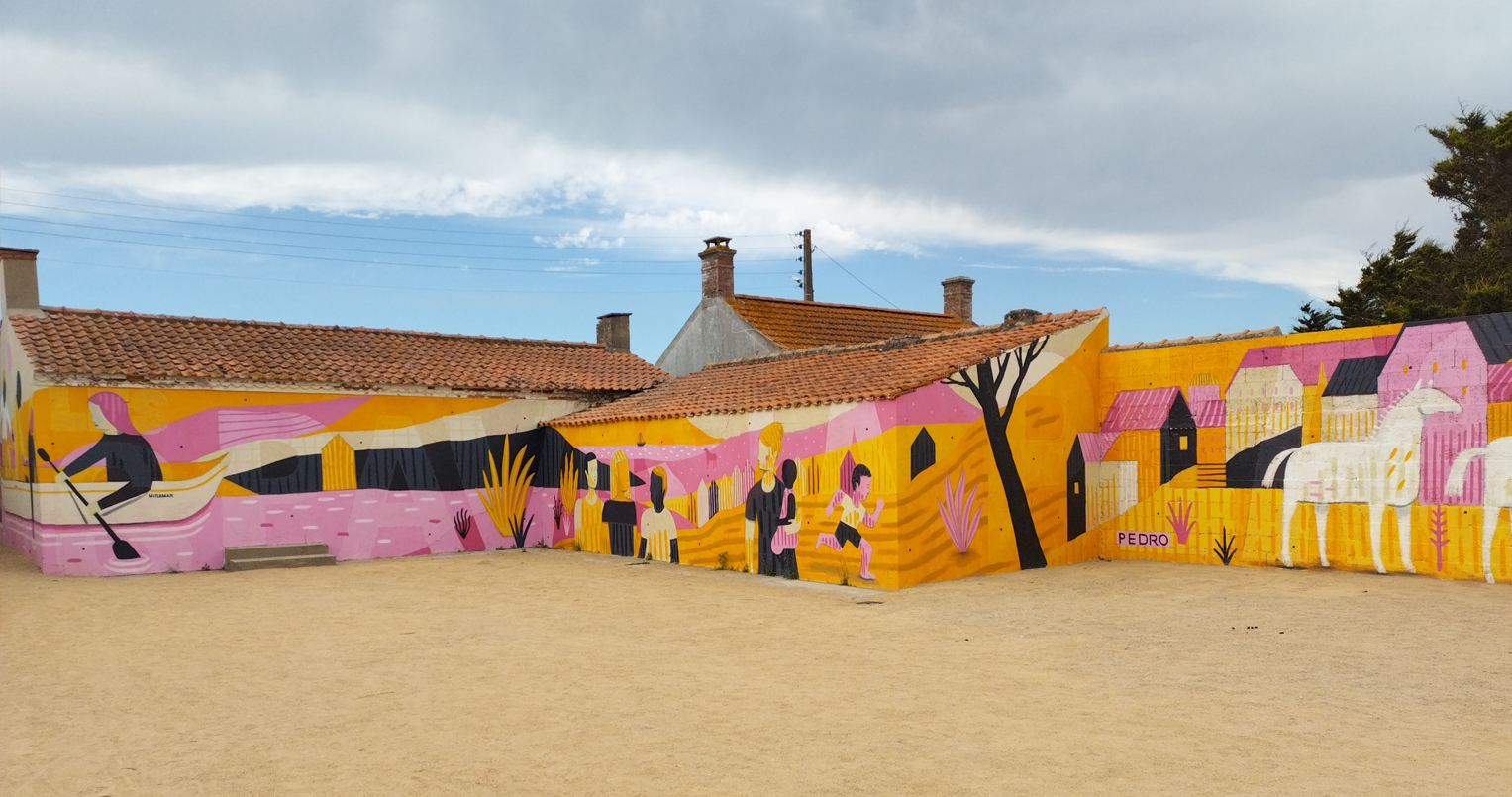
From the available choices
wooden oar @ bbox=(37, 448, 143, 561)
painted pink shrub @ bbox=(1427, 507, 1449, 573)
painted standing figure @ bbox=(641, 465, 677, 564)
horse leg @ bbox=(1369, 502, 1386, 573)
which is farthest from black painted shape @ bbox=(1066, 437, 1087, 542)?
wooden oar @ bbox=(37, 448, 143, 561)

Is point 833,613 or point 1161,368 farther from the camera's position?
point 1161,368

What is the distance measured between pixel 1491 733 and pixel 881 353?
1134cm

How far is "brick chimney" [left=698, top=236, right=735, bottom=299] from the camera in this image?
25.5m

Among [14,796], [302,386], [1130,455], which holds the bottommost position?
[14,796]

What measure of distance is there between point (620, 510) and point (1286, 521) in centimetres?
1063

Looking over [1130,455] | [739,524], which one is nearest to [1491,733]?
[1130,455]

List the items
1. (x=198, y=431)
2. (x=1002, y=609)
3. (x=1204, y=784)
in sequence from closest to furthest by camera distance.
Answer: (x=1204, y=784) < (x=1002, y=609) < (x=198, y=431)

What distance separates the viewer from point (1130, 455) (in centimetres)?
1538

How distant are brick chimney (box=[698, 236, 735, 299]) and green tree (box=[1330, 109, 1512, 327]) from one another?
16.4 meters

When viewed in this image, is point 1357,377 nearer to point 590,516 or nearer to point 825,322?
point 590,516

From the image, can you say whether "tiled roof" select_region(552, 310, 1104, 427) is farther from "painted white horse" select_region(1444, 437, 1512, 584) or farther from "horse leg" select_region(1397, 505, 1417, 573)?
"painted white horse" select_region(1444, 437, 1512, 584)

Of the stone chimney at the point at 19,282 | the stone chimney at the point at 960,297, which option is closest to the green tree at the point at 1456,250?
the stone chimney at the point at 960,297

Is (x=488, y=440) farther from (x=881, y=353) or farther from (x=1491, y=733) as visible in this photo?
(x=1491, y=733)

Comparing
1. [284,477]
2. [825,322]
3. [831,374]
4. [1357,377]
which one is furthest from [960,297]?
[284,477]
